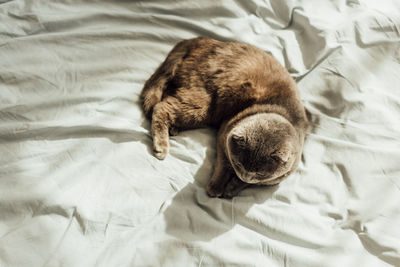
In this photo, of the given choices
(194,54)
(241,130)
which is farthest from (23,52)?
(241,130)

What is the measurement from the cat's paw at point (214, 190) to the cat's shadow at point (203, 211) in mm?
19

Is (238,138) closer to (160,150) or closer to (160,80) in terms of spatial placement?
(160,150)

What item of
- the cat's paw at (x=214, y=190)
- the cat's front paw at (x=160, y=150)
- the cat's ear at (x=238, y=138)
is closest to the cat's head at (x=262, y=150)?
the cat's ear at (x=238, y=138)

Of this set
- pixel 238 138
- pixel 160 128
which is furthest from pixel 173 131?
pixel 238 138

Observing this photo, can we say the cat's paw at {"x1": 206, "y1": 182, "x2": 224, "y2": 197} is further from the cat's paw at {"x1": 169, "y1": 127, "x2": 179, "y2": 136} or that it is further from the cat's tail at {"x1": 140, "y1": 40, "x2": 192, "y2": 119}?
the cat's tail at {"x1": 140, "y1": 40, "x2": 192, "y2": 119}

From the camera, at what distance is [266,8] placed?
166 cm

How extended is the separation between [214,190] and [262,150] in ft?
0.86

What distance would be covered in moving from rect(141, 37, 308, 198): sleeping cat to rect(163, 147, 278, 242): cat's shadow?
0.10m

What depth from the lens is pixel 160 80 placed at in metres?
1.40

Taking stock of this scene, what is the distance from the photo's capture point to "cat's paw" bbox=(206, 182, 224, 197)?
3.94ft

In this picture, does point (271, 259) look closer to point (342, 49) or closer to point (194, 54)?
point (194, 54)

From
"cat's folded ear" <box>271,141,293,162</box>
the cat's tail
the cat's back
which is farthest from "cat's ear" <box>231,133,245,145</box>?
the cat's tail

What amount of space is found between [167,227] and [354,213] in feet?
2.42

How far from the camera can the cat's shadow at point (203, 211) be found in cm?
106
